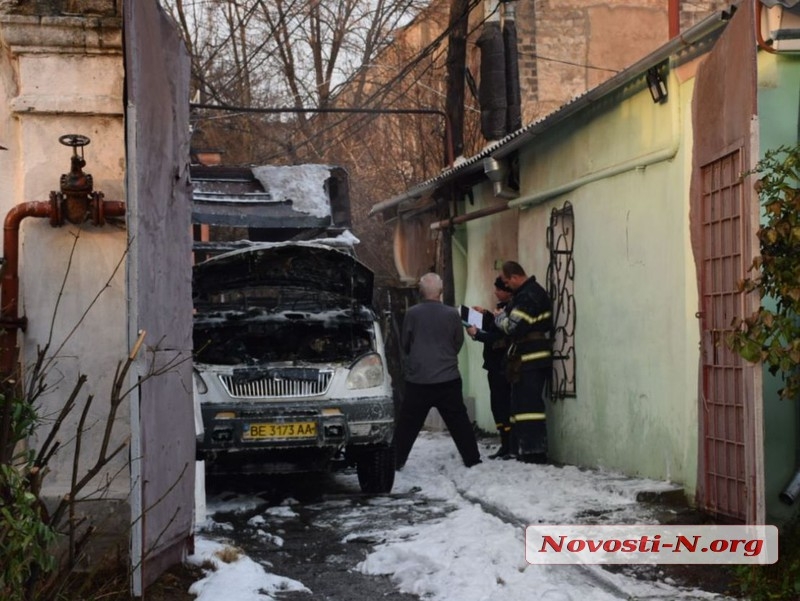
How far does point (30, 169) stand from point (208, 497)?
4968 mm

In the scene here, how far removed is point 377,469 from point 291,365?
1.21m

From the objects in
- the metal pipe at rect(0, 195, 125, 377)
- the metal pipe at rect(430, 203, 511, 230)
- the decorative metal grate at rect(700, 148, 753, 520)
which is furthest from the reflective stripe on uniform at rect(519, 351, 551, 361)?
the metal pipe at rect(0, 195, 125, 377)

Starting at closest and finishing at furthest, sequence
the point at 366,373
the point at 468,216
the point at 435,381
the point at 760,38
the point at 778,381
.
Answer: the point at 778,381
the point at 760,38
the point at 366,373
the point at 435,381
the point at 468,216

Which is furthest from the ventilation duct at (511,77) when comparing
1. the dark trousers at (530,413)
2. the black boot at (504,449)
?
the dark trousers at (530,413)

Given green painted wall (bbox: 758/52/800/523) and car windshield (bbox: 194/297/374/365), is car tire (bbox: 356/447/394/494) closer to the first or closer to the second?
car windshield (bbox: 194/297/374/365)

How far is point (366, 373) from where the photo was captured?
34.2ft

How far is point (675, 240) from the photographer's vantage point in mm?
9047

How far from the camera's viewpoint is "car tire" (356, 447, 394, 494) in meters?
10.5

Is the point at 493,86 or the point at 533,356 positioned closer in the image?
the point at 533,356

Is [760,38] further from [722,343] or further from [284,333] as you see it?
[284,333]

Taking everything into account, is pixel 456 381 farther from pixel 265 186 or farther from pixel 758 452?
pixel 758 452

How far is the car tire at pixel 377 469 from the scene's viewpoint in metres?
10.5

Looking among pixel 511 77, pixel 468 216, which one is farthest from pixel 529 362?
pixel 511 77

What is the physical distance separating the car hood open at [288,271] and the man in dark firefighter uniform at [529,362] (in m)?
1.50
